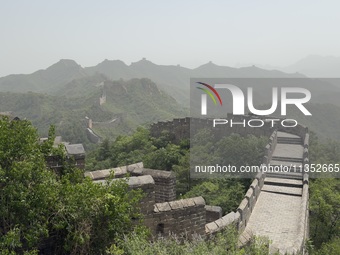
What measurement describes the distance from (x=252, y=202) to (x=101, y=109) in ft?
190

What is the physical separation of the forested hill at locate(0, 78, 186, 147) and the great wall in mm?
35121

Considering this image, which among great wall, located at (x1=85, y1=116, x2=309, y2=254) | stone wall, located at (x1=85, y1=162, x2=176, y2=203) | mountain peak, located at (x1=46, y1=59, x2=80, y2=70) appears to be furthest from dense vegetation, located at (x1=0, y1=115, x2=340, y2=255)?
mountain peak, located at (x1=46, y1=59, x2=80, y2=70)

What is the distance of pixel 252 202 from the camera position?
12.5m

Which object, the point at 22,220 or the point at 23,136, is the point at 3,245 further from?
the point at 23,136

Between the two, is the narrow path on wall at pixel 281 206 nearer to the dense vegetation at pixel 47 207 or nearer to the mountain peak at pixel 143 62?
the dense vegetation at pixel 47 207

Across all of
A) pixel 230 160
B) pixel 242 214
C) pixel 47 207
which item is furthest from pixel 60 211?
pixel 230 160

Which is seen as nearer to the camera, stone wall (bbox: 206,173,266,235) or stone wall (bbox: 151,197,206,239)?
stone wall (bbox: 151,197,206,239)

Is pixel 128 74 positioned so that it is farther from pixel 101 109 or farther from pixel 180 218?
pixel 180 218

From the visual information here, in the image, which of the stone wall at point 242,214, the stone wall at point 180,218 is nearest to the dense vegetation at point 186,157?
the stone wall at point 242,214

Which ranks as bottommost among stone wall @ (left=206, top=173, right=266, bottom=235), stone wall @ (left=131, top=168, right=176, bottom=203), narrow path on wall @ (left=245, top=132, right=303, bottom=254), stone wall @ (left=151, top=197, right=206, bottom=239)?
narrow path on wall @ (left=245, top=132, right=303, bottom=254)

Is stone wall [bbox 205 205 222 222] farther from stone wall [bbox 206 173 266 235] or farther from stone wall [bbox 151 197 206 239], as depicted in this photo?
stone wall [bbox 151 197 206 239]

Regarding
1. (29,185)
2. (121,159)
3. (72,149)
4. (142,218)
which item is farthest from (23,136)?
(121,159)

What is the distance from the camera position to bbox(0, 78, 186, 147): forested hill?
57656 mm

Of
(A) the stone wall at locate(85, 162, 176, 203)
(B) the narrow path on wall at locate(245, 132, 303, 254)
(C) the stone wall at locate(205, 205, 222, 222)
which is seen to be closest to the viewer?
(A) the stone wall at locate(85, 162, 176, 203)
